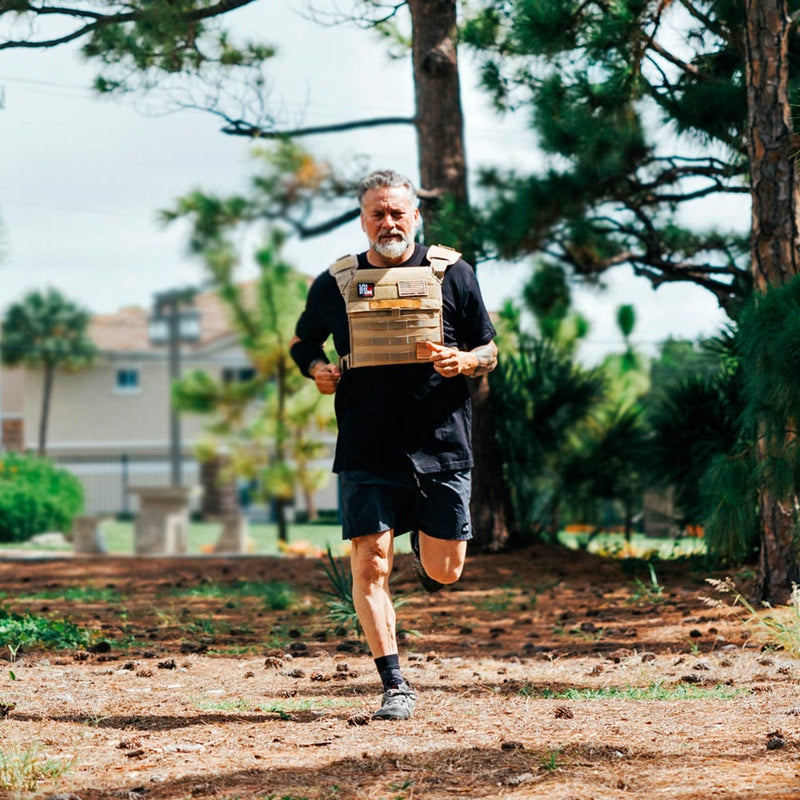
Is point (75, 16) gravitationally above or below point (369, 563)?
above

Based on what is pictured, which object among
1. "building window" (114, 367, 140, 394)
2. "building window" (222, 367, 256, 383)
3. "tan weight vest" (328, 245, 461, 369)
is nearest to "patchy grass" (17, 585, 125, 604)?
"tan weight vest" (328, 245, 461, 369)

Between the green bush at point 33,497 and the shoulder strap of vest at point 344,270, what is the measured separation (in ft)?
40.7

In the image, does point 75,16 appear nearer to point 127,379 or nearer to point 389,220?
point 389,220

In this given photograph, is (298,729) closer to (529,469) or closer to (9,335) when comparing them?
(529,469)

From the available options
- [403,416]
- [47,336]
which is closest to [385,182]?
[403,416]

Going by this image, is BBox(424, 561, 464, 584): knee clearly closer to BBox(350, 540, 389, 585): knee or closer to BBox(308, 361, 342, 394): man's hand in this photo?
BBox(350, 540, 389, 585): knee

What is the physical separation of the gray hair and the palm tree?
35.9 m

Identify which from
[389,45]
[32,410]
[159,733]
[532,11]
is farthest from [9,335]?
[159,733]

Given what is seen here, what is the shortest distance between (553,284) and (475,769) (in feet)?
23.5

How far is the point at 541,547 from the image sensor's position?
9445 mm

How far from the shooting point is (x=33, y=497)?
638 inches

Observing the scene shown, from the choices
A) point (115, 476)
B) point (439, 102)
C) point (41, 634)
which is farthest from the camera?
point (115, 476)

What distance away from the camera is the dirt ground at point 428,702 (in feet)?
10.5

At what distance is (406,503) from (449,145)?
5.49 meters
